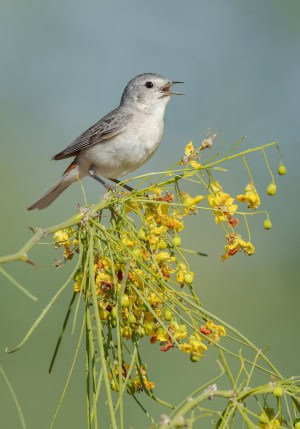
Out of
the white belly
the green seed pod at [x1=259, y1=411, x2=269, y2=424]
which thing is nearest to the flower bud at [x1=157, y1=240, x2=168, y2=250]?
the green seed pod at [x1=259, y1=411, x2=269, y2=424]

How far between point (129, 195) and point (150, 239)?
13cm

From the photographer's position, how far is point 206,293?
19.5 feet

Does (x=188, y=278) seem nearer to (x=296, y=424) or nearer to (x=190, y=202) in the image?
(x=190, y=202)

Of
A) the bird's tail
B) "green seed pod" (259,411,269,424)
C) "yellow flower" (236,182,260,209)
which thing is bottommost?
"green seed pod" (259,411,269,424)

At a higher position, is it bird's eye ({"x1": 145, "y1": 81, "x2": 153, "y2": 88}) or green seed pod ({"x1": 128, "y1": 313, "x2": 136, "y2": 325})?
bird's eye ({"x1": 145, "y1": 81, "x2": 153, "y2": 88})

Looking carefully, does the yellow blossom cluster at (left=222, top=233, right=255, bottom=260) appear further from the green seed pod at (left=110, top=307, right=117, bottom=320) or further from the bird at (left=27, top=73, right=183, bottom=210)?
the bird at (left=27, top=73, right=183, bottom=210)

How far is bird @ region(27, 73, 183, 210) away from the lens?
4320 millimetres

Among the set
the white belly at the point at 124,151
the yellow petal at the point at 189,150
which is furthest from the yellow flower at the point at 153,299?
the white belly at the point at 124,151

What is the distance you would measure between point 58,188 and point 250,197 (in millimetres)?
2922

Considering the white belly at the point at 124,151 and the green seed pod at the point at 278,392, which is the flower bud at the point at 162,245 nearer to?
the green seed pod at the point at 278,392

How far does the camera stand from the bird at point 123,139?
14.2ft

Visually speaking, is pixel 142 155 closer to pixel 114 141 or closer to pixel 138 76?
pixel 114 141

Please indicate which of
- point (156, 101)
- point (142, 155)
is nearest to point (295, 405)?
point (142, 155)

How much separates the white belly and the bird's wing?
1.3 inches
